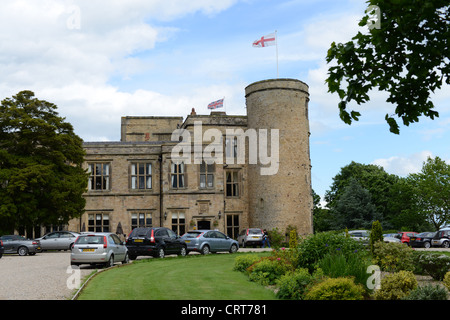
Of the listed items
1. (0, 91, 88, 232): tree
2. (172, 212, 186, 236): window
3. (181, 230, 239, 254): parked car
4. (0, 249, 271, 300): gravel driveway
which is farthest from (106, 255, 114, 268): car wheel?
(172, 212, 186, 236): window

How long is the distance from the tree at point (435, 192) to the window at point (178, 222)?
33714 mm

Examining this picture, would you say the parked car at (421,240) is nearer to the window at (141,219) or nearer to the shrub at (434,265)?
the window at (141,219)

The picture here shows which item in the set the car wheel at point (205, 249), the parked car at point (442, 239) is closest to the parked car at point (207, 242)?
the car wheel at point (205, 249)

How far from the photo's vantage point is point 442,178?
61844 millimetres

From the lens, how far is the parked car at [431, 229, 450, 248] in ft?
123

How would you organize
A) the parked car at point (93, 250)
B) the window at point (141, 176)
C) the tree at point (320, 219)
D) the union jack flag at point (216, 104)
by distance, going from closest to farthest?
the parked car at point (93, 250), the window at point (141, 176), the union jack flag at point (216, 104), the tree at point (320, 219)

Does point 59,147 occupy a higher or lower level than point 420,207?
higher

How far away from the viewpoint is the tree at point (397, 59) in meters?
9.78

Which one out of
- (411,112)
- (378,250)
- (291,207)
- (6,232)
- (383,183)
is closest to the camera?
(411,112)

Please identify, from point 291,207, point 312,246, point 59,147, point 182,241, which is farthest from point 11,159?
point 312,246

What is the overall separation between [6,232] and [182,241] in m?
14.3

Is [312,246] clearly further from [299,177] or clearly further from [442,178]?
[442,178]

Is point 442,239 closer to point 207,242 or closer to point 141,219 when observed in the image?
point 207,242

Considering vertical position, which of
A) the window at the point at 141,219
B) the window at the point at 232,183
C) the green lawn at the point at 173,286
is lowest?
the green lawn at the point at 173,286
